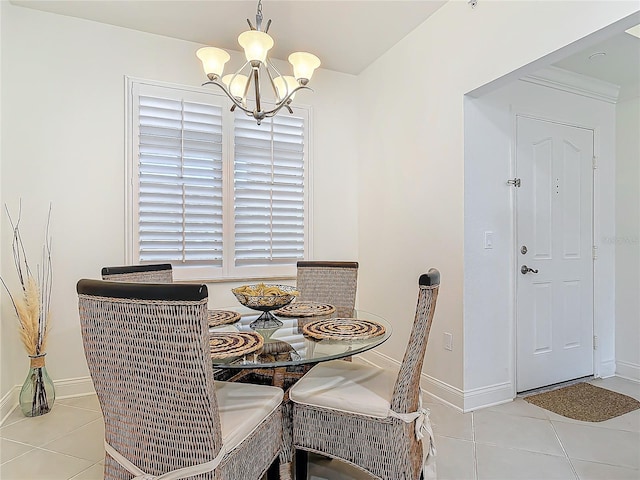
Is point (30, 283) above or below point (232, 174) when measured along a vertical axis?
below

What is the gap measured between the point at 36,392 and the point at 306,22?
3138 millimetres

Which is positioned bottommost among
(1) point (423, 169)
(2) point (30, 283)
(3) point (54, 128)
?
(2) point (30, 283)

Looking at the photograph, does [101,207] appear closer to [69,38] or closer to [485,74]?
[69,38]

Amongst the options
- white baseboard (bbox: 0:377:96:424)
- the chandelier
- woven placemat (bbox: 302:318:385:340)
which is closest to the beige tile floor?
white baseboard (bbox: 0:377:96:424)

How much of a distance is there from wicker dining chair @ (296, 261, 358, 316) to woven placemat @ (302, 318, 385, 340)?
1.92 ft

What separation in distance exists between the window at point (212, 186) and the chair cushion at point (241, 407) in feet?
5.52

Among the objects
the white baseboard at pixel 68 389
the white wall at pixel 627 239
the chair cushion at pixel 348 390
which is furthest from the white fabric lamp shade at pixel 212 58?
the white wall at pixel 627 239

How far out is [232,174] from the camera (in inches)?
132

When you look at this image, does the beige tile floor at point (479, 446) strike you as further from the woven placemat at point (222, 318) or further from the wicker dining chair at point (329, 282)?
the wicker dining chair at point (329, 282)

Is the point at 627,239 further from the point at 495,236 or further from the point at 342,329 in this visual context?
the point at 342,329

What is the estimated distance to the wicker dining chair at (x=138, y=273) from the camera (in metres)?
2.18

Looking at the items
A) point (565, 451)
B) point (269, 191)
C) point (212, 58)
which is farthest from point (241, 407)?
point (269, 191)

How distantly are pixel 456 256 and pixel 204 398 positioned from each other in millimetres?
1985

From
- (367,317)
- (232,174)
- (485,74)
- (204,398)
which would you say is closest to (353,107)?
(232,174)
